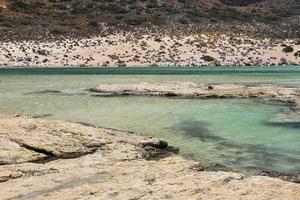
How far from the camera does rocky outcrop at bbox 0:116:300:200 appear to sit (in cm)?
1133

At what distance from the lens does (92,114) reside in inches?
1132

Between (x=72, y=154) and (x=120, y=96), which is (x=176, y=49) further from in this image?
(x=72, y=154)

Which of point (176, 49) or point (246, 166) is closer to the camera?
point (246, 166)

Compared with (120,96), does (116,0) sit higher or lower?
higher

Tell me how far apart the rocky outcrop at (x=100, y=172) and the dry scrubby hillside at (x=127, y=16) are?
80.7m

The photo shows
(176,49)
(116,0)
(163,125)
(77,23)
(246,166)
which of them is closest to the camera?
(246,166)

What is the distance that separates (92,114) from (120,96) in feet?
34.6

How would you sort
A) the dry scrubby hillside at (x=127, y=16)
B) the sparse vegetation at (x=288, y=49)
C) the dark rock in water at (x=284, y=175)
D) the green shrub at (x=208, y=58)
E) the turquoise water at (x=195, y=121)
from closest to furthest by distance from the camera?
the dark rock in water at (x=284, y=175), the turquoise water at (x=195, y=121), the green shrub at (x=208, y=58), the sparse vegetation at (x=288, y=49), the dry scrubby hillside at (x=127, y=16)

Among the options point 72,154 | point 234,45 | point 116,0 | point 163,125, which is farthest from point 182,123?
point 116,0

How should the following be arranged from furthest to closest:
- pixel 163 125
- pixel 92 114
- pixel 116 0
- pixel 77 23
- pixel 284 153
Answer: pixel 116 0 → pixel 77 23 → pixel 92 114 → pixel 163 125 → pixel 284 153

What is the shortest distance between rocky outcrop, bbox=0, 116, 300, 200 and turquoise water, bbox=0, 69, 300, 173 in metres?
2.25

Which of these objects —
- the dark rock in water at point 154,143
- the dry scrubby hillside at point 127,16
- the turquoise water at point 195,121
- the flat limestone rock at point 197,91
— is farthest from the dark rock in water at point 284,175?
the dry scrubby hillside at point 127,16

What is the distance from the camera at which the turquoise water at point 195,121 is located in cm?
1766

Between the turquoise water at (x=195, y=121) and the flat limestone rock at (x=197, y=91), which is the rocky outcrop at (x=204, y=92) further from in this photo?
the turquoise water at (x=195, y=121)
